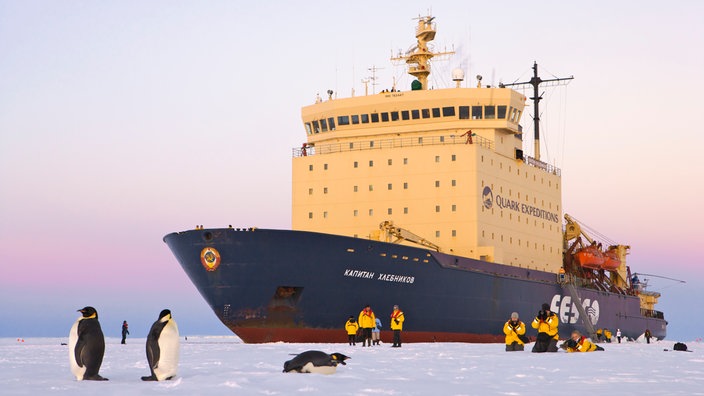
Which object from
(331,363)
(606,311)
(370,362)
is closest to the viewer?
(331,363)

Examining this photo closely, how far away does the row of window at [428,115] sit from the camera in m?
32.1

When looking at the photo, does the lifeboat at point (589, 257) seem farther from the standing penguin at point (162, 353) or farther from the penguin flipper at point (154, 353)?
the penguin flipper at point (154, 353)

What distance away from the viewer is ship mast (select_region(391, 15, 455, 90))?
34500mm

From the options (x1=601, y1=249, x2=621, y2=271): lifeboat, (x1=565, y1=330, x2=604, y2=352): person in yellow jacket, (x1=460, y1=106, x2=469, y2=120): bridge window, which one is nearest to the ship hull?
(x1=460, y1=106, x2=469, y2=120): bridge window

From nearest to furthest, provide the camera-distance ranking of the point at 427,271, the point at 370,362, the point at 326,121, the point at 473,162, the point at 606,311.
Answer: the point at 370,362 → the point at 427,271 → the point at 473,162 → the point at 326,121 → the point at 606,311

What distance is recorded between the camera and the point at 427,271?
27.1 meters

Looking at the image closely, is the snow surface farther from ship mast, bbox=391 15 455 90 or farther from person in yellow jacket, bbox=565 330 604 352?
ship mast, bbox=391 15 455 90

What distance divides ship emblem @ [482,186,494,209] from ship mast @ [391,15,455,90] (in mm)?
5306

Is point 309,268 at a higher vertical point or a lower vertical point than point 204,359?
higher

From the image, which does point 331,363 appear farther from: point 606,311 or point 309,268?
point 606,311

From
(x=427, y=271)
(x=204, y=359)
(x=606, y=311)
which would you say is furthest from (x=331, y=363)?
(x=606, y=311)

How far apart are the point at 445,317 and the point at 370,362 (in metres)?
13.3

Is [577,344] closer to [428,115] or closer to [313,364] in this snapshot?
[313,364]

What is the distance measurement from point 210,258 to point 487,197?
10.8 m
